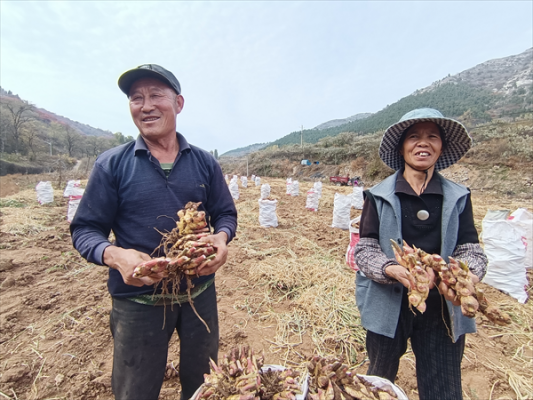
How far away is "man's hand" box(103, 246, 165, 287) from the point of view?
114cm

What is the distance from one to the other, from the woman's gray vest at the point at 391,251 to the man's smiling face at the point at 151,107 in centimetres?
133

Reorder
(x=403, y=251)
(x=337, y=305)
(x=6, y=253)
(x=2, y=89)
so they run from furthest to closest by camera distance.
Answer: (x=2, y=89), (x=6, y=253), (x=337, y=305), (x=403, y=251)

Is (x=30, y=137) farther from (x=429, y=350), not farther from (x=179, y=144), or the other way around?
(x=429, y=350)

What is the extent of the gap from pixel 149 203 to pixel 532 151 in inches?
889

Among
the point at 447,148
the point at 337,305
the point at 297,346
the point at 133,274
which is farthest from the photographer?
the point at 337,305

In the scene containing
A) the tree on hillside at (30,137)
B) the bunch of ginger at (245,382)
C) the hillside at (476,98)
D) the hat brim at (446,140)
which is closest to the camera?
the bunch of ginger at (245,382)

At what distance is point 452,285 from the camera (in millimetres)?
1201

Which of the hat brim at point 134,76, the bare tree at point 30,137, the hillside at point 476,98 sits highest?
the hillside at point 476,98

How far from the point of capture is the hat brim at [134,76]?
136cm

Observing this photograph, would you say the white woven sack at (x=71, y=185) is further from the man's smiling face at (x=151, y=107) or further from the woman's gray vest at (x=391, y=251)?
the woman's gray vest at (x=391, y=251)

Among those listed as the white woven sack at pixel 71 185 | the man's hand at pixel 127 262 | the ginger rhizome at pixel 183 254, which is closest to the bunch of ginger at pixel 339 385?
the ginger rhizome at pixel 183 254

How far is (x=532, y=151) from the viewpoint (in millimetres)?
15664

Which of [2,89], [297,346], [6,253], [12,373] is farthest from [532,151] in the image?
[2,89]

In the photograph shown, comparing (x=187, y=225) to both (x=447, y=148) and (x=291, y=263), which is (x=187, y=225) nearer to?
(x=447, y=148)
